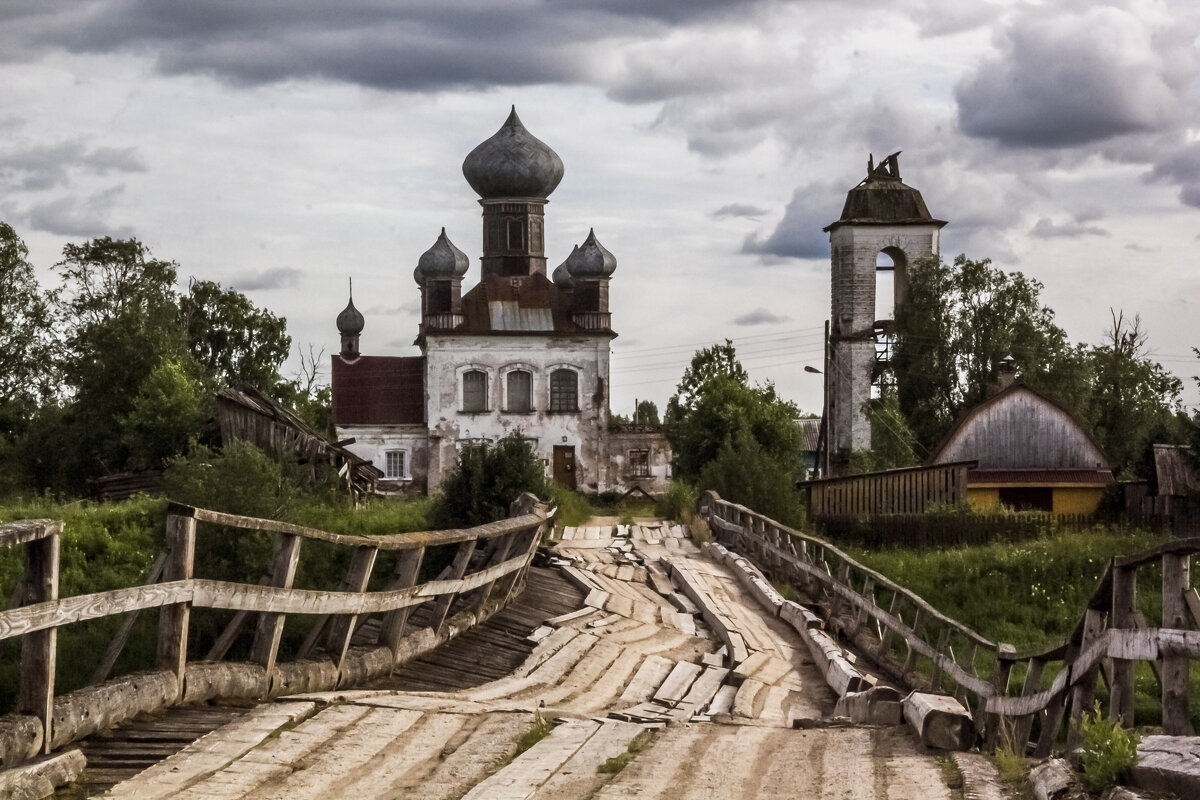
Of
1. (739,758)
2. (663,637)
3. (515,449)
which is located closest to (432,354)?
(515,449)

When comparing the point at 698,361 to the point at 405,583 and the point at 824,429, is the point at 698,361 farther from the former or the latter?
the point at 405,583

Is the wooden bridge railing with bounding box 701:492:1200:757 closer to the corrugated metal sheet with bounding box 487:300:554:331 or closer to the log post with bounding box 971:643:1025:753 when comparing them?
the log post with bounding box 971:643:1025:753

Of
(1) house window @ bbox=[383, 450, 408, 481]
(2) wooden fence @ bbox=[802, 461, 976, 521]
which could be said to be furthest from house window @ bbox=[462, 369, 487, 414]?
(2) wooden fence @ bbox=[802, 461, 976, 521]

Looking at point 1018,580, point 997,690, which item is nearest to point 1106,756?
point 997,690

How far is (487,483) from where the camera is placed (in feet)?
79.1

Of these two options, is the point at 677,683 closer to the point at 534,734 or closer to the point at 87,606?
the point at 534,734

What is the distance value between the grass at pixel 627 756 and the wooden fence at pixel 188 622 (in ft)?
6.69

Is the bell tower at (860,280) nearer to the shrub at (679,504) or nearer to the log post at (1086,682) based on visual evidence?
the shrub at (679,504)

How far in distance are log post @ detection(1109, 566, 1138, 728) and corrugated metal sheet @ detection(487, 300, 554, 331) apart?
49042mm

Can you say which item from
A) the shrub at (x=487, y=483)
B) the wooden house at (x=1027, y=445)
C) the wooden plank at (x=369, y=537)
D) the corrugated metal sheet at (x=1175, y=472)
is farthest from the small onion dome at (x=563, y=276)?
the wooden plank at (x=369, y=537)

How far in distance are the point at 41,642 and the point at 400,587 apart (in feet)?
15.3

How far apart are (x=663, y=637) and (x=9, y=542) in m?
9.67

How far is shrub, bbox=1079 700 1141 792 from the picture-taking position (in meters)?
5.97

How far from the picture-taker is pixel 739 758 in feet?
24.6
